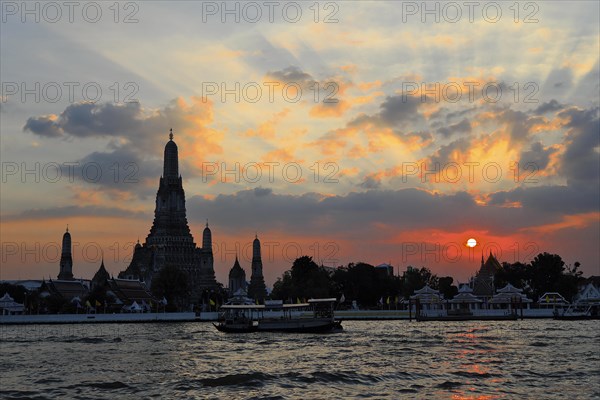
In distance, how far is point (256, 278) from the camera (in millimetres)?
187875

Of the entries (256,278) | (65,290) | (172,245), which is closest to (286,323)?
(65,290)

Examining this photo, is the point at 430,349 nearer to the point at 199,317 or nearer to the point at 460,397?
the point at 460,397

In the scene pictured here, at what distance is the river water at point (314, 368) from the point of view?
31828mm

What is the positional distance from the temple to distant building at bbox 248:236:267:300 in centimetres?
1678

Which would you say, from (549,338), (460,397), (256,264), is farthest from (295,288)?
(460,397)

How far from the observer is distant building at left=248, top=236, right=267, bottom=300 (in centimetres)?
18262

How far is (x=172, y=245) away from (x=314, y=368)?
13150cm

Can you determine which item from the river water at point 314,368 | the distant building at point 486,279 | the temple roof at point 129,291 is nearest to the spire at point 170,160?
the temple roof at point 129,291

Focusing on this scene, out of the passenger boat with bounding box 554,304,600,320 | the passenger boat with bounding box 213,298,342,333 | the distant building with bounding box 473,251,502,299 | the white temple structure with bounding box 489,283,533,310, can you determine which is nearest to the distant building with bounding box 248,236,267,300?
the distant building with bounding box 473,251,502,299

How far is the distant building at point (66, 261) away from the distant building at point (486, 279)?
295 ft

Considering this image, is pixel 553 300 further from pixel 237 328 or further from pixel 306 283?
pixel 237 328

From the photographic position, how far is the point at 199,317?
10994cm

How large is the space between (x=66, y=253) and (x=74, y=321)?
6170cm

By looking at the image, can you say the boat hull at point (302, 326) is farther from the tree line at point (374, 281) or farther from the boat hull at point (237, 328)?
the tree line at point (374, 281)
